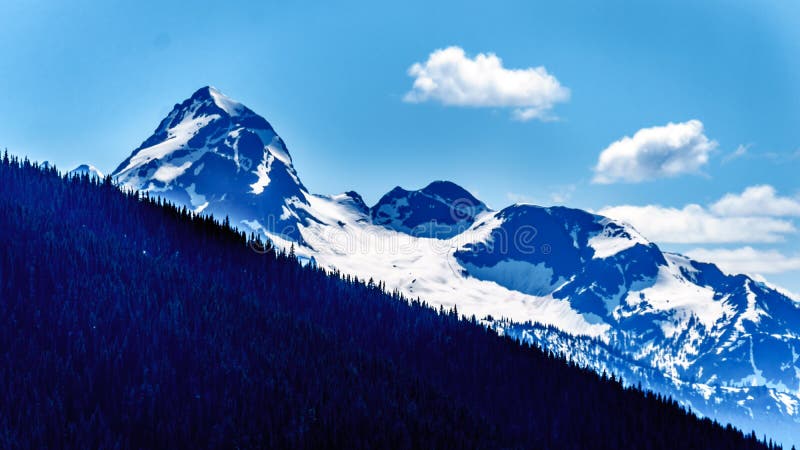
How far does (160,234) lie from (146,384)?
234 ft

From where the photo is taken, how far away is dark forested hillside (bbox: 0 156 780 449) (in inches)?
4948

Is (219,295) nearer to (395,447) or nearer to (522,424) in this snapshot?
(395,447)

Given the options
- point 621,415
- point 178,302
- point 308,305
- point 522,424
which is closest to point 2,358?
point 178,302

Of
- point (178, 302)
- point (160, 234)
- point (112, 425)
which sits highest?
point (160, 234)

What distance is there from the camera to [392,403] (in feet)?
475

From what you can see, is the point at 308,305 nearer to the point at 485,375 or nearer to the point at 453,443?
the point at 485,375

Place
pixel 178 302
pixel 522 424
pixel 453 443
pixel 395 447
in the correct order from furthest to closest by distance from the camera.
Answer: pixel 522 424 < pixel 178 302 < pixel 453 443 < pixel 395 447

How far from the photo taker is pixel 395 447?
129625 mm

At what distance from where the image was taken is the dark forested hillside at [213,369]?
412ft

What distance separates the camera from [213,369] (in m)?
142

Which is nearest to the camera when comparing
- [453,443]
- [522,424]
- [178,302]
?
[453,443]

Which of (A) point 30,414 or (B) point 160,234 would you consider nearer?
(A) point 30,414

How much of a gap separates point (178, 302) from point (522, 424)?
8145 cm

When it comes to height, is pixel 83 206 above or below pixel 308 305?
above
